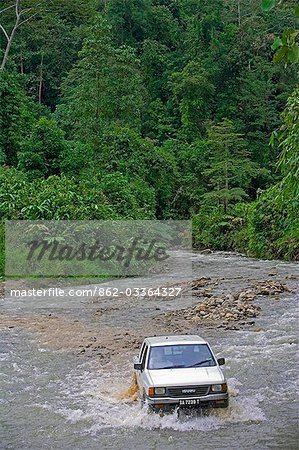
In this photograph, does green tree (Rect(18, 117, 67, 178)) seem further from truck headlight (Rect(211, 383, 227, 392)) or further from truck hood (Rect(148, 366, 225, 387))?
truck headlight (Rect(211, 383, 227, 392))

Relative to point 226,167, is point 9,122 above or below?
above

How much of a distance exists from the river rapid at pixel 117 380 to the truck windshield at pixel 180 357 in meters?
0.80

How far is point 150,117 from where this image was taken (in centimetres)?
5534

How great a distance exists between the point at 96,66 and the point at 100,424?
33.2 m

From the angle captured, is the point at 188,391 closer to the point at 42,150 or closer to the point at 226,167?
the point at 42,150

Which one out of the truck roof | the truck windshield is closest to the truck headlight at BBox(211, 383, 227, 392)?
the truck windshield

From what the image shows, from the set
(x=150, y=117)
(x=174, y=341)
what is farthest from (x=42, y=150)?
(x=174, y=341)

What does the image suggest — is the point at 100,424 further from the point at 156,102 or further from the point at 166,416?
the point at 156,102

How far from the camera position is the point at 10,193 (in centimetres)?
3017

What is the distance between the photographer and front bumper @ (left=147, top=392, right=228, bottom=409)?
9.62m

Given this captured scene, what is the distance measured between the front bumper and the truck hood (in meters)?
0.20

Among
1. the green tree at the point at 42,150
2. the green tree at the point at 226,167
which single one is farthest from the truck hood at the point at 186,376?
the green tree at the point at 226,167

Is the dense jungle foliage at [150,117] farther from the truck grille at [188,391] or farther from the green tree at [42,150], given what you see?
the truck grille at [188,391]

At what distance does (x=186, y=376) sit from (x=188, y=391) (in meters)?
0.34
